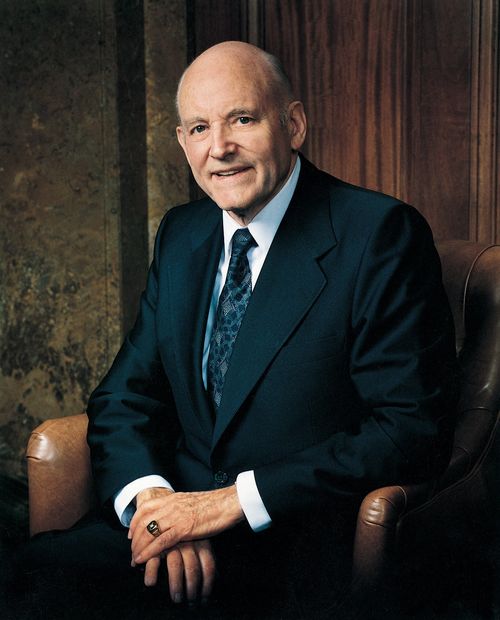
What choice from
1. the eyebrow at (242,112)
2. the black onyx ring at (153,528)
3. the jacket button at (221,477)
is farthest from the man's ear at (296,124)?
the black onyx ring at (153,528)

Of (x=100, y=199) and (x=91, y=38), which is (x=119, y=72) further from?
(x=100, y=199)

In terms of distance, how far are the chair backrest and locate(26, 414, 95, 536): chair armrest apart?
0.94 m

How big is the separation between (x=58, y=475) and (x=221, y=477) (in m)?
0.42

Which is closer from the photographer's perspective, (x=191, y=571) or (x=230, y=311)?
(x=191, y=571)

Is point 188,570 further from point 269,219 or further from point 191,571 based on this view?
point 269,219

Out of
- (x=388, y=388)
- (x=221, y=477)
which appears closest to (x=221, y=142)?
(x=388, y=388)

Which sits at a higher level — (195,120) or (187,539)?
(195,120)

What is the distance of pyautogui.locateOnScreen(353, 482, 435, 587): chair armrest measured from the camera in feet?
5.76

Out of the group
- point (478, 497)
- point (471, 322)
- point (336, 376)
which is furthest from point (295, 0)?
point (478, 497)

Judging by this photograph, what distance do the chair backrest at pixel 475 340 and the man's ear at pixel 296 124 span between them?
60cm

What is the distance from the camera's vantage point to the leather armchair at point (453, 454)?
1.81 metres

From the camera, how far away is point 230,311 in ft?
6.95

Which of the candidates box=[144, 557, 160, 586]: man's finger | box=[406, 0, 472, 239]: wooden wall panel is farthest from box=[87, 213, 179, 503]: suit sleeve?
box=[406, 0, 472, 239]: wooden wall panel

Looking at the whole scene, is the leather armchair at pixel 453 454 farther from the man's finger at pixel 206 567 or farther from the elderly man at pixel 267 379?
the man's finger at pixel 206 567
